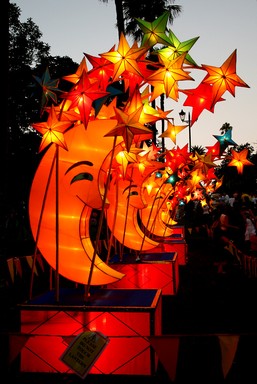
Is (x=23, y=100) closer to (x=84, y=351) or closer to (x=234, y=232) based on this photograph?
(x=234, y=232)

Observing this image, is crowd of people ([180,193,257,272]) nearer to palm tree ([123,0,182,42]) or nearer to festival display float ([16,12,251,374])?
festival display float ([16,12,251,374])

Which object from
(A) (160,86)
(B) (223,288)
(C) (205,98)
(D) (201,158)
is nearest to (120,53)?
(A) (160,86)

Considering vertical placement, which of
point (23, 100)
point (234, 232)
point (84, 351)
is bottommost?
point (84, 351)

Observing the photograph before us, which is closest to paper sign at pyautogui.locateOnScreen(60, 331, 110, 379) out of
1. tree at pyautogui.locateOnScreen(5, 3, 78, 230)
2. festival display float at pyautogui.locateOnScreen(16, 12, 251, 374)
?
festival display float at pyautogui.locateOnScreen(16, 12, 251, 374)

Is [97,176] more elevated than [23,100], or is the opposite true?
[23,100]

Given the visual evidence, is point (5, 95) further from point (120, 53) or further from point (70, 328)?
point (70, 328)

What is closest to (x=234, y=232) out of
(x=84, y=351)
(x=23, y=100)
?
(x=84, y=351)

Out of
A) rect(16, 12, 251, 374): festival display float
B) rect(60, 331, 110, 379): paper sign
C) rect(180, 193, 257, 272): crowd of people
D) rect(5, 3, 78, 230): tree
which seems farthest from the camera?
rect(5, 3, 78, 230): tree

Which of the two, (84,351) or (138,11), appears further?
(138,11)

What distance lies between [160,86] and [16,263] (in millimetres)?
5729

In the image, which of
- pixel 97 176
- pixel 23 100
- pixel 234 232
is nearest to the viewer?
pixel 97 176

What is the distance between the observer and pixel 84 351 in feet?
12.5

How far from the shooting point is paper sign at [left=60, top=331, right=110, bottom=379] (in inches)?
147

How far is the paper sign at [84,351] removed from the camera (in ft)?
12.2
